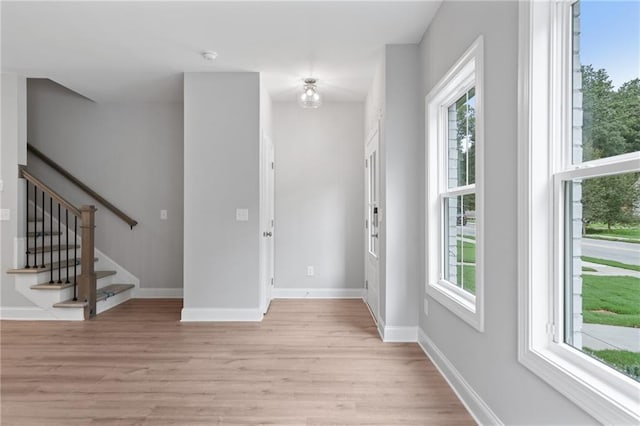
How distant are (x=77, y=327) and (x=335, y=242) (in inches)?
121

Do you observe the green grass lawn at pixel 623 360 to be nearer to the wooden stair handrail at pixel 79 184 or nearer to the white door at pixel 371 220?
the white door at pixel 371 220

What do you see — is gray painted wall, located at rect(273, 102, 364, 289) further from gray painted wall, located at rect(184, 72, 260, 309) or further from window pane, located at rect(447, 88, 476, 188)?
Answer: window pane, located at rect(447, 88, 476, 188)

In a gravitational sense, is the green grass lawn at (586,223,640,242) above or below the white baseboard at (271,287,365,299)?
above

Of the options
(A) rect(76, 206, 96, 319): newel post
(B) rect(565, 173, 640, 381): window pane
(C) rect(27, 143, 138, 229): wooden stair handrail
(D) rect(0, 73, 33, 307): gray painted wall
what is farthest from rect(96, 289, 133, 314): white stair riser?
(B) rect(565, 173, 640, 381): window pane

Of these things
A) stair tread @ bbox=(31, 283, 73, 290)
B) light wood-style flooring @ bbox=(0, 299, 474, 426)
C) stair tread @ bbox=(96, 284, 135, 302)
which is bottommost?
light wood-style flooring @ bbox=(0, 299, 474, 426)

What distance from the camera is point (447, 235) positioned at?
300 centimetres

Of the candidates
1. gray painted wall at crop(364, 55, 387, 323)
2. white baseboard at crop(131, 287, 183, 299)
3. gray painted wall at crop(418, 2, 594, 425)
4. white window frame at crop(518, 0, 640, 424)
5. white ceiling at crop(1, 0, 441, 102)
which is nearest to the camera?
white window frame at crop(518, 0, 640, 424)

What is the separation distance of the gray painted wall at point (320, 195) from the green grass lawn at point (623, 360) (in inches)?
153

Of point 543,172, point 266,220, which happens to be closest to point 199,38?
point 266,220

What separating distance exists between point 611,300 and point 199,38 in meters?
3.37

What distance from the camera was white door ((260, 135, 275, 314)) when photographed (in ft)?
14.0

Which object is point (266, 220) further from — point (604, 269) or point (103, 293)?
point (604, 269)

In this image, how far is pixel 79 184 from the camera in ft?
16.9

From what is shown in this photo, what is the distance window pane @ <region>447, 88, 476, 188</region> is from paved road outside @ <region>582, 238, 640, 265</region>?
1.08 meters
